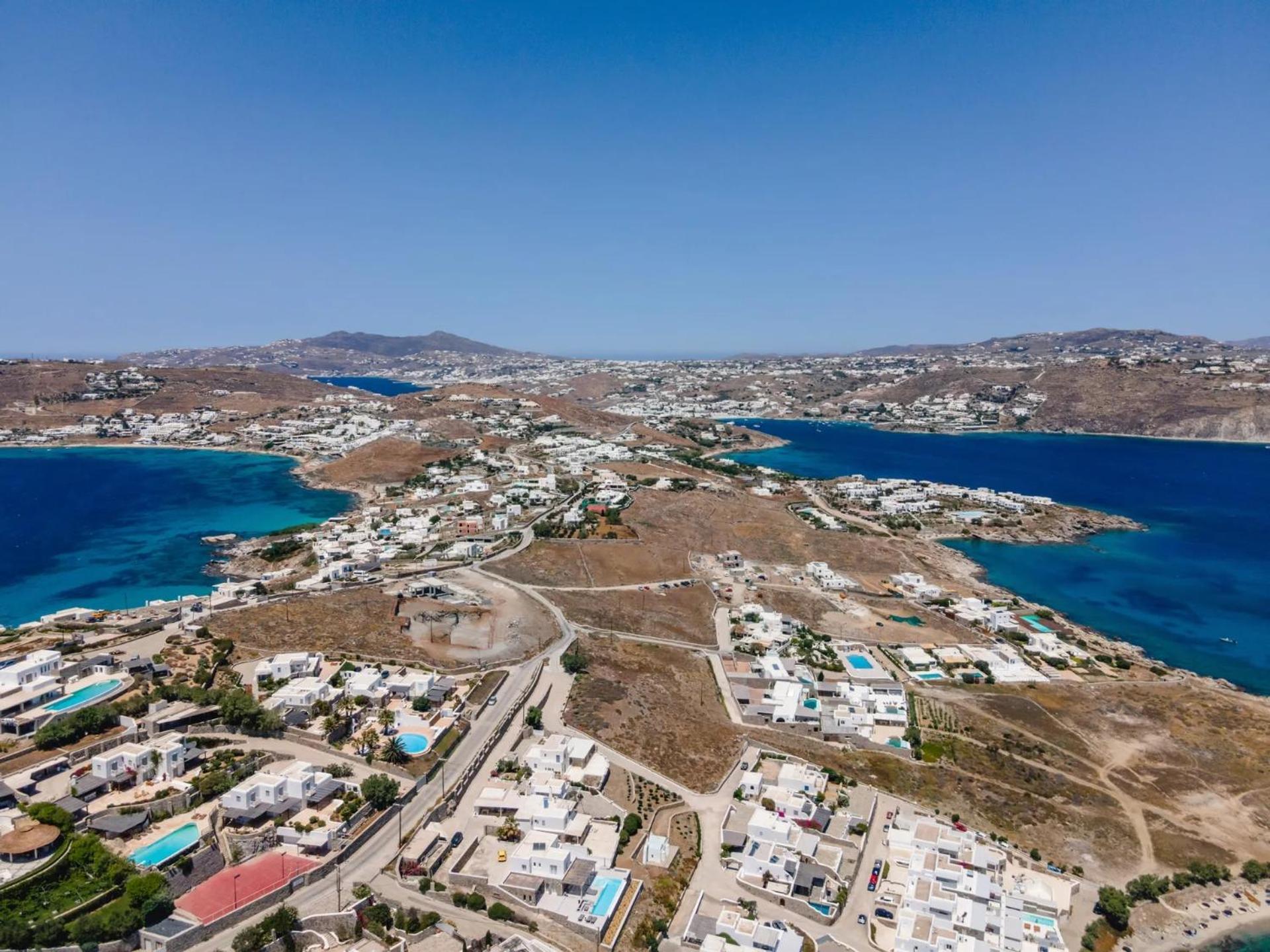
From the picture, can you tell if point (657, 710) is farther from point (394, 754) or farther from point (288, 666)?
point (288, 666)

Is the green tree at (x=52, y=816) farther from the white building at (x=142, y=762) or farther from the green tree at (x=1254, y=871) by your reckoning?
the green tree at (x=1254, y=871)

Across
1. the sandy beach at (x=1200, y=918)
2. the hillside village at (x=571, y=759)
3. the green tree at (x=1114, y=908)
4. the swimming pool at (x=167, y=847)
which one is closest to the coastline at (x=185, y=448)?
the hillside village at (x=571, y=759)

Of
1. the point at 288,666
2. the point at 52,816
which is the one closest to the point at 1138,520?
the point at 288,666

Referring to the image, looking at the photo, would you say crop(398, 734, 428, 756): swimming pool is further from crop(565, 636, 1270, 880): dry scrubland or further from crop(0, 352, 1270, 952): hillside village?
crop(565, 636, 1270, 880): dry scrubland

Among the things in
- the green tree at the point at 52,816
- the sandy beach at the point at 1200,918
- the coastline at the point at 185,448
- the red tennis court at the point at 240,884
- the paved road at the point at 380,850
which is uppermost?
the green tree at the point at 52,816

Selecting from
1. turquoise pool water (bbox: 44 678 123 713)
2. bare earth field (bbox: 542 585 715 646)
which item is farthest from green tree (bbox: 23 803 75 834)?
bare earth field (bbox: 542 585 715 646)

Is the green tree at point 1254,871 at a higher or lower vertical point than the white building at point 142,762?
lower
